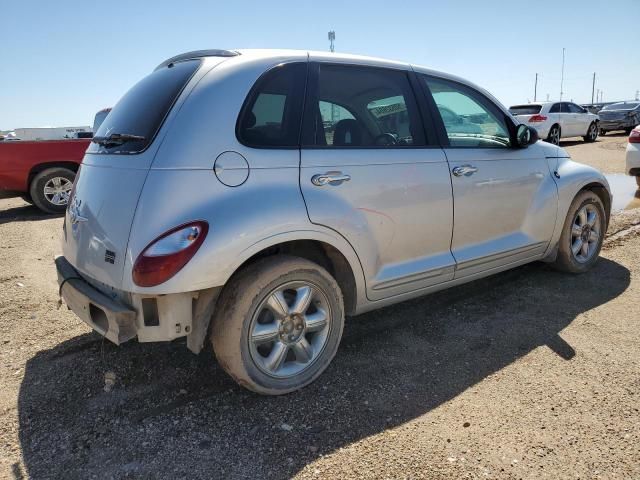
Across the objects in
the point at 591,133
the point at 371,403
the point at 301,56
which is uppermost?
the point at 301,56

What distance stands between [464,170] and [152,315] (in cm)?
225

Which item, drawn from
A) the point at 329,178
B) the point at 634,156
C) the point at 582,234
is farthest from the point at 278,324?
the point at 634,156

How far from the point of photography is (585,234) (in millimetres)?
4594

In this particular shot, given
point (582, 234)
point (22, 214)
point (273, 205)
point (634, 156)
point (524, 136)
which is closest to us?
point (273, 205)

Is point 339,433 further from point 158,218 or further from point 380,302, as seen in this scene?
point 158,218

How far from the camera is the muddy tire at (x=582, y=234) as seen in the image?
14.4 feet

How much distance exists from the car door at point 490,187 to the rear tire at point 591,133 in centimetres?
1734

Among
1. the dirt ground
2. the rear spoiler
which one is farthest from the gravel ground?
the rear spoiler

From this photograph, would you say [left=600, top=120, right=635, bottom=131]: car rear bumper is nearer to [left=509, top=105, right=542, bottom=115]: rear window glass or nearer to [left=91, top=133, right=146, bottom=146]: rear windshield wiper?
[left=509, top=105, right=542, bottom=115]: rear window glass

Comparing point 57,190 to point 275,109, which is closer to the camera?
point 275,109

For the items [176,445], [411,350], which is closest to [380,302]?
[411,350]

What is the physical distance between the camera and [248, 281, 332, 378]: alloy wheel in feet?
8.67

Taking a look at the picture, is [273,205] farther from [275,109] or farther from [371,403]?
[371,403]

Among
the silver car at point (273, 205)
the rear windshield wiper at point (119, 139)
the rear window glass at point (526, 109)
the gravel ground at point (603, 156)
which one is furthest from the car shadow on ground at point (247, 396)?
the rear window glass at point (526, 109)
